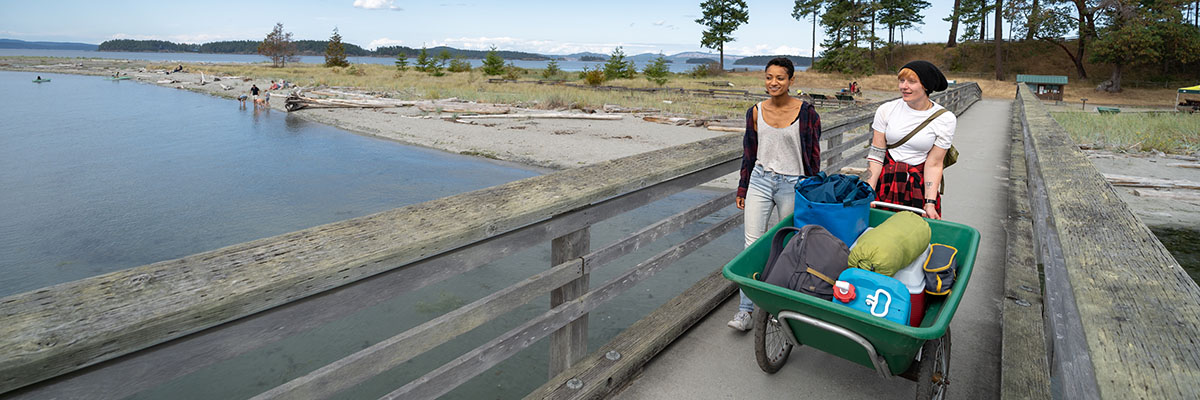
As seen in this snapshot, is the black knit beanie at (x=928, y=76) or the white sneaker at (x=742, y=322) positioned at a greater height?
the black knit beanie at (x=928, y=76)

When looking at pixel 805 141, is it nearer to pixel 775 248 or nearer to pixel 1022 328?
pixel 775 248

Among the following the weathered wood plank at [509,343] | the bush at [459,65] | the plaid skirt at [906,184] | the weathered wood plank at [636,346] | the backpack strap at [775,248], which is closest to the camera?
the weathered wood plank at [509,343]

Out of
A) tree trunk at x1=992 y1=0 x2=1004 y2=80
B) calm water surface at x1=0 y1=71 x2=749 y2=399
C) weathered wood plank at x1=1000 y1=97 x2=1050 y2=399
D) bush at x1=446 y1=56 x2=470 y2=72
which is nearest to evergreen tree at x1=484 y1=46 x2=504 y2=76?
bush at x1=446 y1=56 x2=470 y2=72

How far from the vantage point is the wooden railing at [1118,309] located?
4.23 feet

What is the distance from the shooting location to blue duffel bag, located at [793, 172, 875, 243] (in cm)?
287

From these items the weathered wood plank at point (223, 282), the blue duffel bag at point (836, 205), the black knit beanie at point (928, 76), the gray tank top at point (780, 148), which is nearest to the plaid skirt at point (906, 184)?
the black knit beanie at point (928, 76)

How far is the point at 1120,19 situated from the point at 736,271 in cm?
5523

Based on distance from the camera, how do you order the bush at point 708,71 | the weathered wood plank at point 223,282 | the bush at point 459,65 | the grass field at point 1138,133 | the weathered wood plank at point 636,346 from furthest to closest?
the bush at point 708,71 → the bush at point 459,65 → the grass field at point 1138,133 → the weathered wood plank at point 636,346 → the weathered wood plank at point 223,282

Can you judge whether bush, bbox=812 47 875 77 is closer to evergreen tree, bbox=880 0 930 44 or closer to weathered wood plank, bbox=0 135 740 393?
evergreen tree, bbox=880 0 930 44

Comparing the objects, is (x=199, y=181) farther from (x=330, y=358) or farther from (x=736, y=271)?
(x=736, y=271)

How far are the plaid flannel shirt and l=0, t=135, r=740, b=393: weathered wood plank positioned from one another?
131 centimetres

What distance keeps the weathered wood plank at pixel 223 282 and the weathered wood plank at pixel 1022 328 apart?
1.98m

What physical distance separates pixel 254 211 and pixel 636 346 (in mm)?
12371

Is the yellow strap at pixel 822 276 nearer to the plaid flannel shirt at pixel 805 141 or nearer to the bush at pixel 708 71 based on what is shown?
the plaid flannel shirt at pixel 805 141
